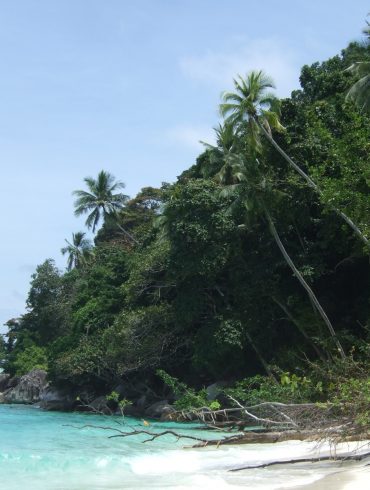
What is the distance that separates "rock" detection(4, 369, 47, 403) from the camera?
A: 40531mm

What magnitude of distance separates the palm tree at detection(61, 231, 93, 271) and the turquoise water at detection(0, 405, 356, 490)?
30.7 metres

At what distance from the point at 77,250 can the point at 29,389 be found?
11939 mm

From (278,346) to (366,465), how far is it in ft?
52.8

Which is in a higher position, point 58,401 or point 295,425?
point 58,401

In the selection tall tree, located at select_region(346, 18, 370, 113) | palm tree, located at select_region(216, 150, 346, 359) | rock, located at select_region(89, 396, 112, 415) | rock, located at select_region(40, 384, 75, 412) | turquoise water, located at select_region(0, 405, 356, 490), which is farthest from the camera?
rock, located at select_region(40, 384, 75, 412)

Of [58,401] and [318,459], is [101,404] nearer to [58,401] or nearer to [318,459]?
[58,401]

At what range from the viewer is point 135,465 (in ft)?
37.2

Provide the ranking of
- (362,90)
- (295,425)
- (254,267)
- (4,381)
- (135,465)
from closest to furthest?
1. (295,425)
2. (135,465)
3. (362,90)
4. (254,267)
5. (4,381)

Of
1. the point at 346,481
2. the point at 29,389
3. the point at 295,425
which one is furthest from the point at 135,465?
the point at 29,389

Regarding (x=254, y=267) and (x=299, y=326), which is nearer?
(x=299, y=326)

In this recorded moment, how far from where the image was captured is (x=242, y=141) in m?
22.4

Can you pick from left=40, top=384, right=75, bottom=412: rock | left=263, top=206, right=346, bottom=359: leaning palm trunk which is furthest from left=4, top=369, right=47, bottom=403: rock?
left=263, top=206, right=346, bottom=359: leaning palm trunk

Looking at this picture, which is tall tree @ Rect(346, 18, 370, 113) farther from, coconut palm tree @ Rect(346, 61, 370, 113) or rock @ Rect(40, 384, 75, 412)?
rock @ Rect(40, 384, 75, 412)

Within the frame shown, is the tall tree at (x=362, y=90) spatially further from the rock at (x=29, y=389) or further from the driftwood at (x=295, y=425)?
the rock at (x=29, y=389)
